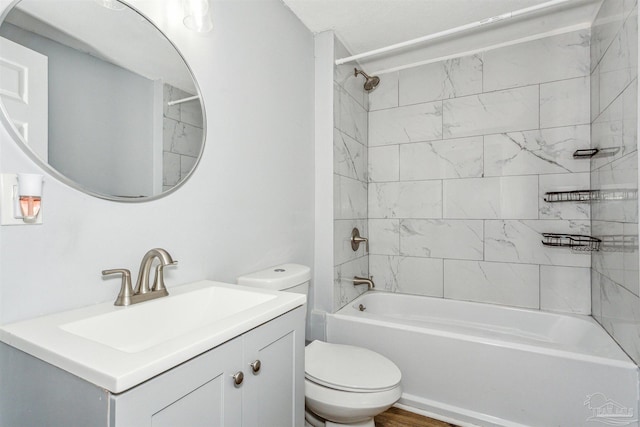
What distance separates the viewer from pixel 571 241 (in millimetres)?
2131

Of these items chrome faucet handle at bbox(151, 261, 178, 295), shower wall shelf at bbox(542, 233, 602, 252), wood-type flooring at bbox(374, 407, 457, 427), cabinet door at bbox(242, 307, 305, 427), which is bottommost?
wood-type flooring at bbox(374, 407, 457, 427)

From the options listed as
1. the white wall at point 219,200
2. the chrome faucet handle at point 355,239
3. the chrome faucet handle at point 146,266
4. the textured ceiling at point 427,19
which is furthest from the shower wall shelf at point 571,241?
the chrome faucet handle at point 146,266

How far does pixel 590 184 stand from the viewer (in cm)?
213

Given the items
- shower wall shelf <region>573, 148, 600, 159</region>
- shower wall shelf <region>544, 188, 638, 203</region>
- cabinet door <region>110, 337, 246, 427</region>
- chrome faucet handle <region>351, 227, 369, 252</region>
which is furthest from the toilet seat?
shower wall shelf <region>573, 148, 600, 159</region>

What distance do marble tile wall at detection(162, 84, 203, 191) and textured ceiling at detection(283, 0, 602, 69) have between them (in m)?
1.14

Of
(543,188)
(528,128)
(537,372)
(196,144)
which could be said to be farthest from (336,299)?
(528,128)

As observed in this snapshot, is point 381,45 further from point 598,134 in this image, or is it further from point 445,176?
point 598,134

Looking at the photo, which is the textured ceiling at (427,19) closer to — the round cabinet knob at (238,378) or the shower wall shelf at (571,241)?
the shower wall shelf at (571,241)

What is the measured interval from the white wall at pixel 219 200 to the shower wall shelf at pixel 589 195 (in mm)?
1699

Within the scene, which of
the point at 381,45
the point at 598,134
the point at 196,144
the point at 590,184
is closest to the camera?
the point at 196,144

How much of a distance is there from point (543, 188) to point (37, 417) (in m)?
2.82

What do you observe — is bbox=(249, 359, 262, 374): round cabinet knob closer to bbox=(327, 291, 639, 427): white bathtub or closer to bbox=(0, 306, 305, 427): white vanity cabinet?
bbox=(0, 306, 305, 427): white vanity cabinet

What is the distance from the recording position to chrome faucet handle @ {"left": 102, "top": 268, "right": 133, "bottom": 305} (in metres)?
0.99

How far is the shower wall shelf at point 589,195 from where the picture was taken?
157cm
